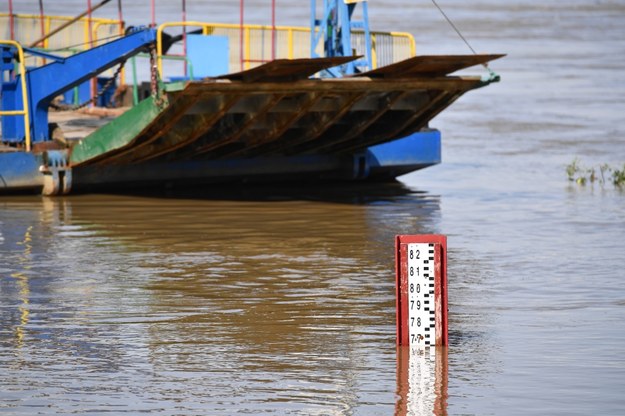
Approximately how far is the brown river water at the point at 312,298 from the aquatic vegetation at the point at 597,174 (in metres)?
0.22

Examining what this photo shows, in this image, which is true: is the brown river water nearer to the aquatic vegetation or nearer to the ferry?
the aquatic vegetation

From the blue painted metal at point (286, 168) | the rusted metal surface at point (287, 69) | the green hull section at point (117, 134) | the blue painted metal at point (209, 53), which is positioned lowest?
the blue painted metal at point (286, 168)

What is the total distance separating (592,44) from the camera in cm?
3897

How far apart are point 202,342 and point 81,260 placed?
3447 millimetres

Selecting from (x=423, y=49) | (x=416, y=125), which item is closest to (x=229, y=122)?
(x=416, y=125)

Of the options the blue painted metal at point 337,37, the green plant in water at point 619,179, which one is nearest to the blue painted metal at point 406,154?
the blue painted metal at point 337,37

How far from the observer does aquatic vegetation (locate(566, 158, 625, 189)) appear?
56.6ft

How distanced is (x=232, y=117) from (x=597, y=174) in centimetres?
494

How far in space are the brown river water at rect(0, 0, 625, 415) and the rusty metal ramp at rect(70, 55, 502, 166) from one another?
0.54 meters

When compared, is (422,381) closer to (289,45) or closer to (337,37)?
(337,37)

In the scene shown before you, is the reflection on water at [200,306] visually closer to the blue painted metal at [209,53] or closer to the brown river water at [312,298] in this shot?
the brown river water at [312,298]

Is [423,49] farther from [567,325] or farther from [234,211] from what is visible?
[567,325]

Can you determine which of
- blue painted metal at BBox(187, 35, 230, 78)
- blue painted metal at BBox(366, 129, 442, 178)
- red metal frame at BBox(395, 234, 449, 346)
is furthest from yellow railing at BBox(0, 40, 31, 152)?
red metal frame at BBox(395, 234, 449, 346)

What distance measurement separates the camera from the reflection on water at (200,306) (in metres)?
7.29
